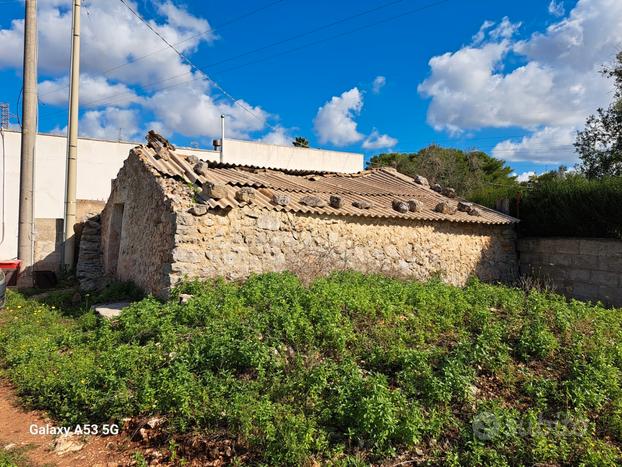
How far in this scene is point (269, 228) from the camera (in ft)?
27.2

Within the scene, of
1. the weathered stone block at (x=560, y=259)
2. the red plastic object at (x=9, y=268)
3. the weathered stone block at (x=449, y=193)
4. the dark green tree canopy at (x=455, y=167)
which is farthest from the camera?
the dark green tree canopy at (x=455, y=167)

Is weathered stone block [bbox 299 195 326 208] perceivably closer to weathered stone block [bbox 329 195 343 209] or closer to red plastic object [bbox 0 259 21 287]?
weathered stone block [bbox 329 195 343 209]

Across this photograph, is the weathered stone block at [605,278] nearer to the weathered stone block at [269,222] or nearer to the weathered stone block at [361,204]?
the weathered stone block at [361,204]

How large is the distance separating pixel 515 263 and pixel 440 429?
30.2 ft

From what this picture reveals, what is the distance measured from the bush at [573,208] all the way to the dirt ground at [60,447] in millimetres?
10318

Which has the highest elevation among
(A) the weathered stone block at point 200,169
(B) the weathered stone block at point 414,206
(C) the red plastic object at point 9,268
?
(A) the weathered stone block at point 200,169

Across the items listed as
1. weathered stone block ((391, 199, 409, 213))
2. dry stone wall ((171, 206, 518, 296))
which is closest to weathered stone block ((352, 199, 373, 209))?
dry stone wall ((171, 206, 518, 296))

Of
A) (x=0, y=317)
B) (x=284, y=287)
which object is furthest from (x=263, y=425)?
(x=0, y=317)

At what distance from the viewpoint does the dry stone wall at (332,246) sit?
758 centimetres

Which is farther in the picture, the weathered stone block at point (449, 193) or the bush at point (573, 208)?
the weathered stone block at point (449, 193)

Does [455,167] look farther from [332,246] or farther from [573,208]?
[332,246]

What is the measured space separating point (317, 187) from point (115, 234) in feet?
17.4

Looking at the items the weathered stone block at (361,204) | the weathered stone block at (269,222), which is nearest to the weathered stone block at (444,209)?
the weathered stone block at (361,204)

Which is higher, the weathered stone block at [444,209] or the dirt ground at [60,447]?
the weathered stone block at [444,209]
